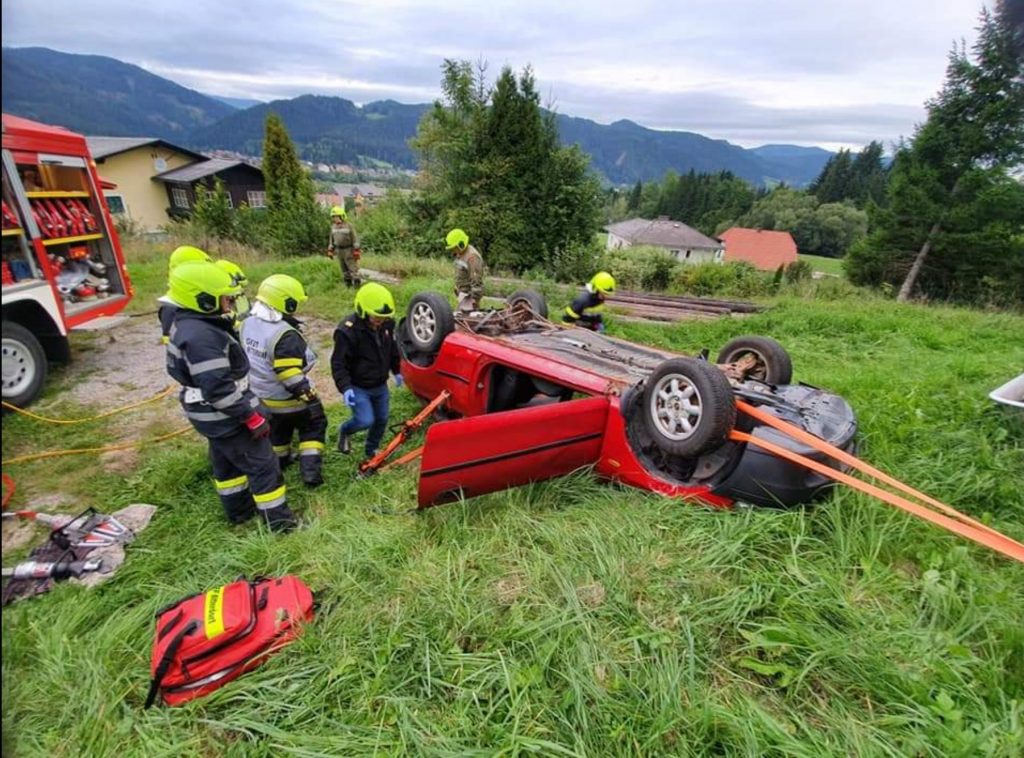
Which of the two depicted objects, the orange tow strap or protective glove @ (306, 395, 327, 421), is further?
protective glove @ (306, 395, 327, 421)

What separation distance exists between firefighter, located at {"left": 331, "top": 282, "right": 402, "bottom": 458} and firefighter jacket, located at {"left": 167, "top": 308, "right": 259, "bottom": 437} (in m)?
0.85

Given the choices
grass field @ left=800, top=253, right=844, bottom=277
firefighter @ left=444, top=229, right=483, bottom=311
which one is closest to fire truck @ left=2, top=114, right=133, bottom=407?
firefighter @ left=444, top=229, right=483, bottom=311

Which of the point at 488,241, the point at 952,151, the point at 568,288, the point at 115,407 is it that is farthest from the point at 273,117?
the point at 952,151

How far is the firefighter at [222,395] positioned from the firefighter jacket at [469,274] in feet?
12.6

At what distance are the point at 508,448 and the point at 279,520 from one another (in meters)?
1.58

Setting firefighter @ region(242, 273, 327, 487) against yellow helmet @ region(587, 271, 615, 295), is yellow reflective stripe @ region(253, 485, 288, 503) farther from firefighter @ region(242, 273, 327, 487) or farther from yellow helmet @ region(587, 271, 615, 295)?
yellow helmet @ region(587, 271, 615, 295)

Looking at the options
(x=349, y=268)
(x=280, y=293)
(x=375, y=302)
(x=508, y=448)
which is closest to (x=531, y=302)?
(x=375, y=302)

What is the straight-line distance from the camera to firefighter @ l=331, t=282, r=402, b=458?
384 cm

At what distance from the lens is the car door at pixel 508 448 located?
100.0 inches

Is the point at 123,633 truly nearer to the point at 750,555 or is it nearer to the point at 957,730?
the point at 750,555

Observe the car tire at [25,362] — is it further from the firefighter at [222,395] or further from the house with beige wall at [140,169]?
the house with beige wall at [140,169]

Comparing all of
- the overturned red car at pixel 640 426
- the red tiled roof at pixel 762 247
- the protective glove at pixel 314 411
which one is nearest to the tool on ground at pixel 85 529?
the protective glove at pixel 314 411

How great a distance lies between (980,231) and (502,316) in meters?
19.6

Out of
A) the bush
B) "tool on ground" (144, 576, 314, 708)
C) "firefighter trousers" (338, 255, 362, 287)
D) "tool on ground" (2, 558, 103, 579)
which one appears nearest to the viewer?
"tool on ground" (144, 576, 314, 708)
